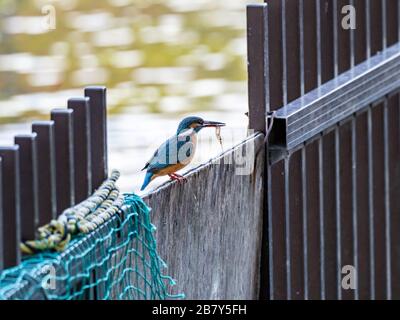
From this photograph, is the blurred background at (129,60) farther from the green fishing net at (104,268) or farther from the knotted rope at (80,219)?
the knotted rope at (80,219)

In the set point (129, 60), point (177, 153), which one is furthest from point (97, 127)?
point (129, 60)

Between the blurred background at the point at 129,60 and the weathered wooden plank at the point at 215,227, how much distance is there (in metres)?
1.18

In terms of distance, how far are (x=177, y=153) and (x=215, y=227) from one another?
30 cm

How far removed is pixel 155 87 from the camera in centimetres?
667

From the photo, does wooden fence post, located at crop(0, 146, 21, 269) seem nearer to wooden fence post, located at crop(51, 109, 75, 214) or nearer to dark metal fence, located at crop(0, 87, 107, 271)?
dark metal fence, located at crop(0, 87, 107, 271)

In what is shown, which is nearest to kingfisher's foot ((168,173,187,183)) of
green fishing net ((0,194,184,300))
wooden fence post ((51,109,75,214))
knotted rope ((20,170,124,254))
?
green fishing net ((0,194,184,300))

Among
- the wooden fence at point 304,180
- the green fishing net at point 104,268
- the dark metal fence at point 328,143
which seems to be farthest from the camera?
the dark metal fence at point 328,143

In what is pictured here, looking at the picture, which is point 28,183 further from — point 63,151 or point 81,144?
point 81,144

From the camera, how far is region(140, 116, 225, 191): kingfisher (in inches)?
140

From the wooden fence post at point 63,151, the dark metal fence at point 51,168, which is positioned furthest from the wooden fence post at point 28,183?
the wooden fence post at point 63,151

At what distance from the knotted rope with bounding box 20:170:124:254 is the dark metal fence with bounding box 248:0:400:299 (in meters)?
1.19

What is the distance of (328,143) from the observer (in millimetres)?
4449

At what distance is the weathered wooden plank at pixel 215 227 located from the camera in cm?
348
